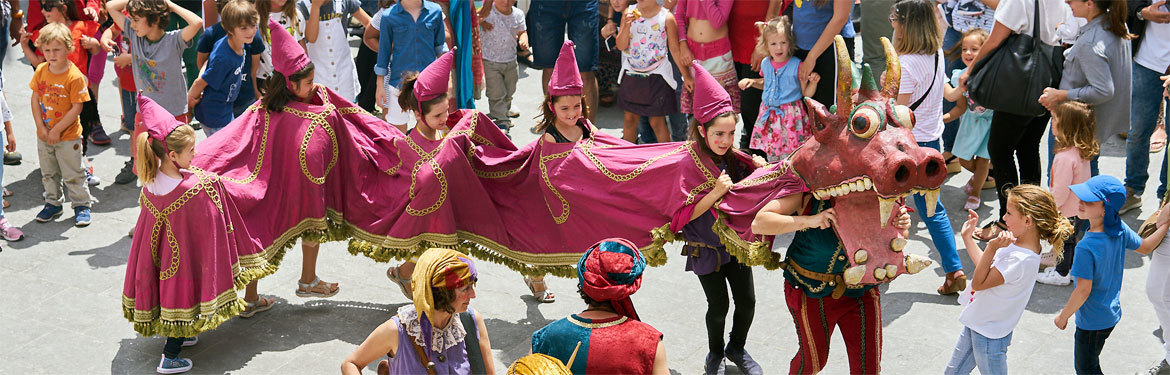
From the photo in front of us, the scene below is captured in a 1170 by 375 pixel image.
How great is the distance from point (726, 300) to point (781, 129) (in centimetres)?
235

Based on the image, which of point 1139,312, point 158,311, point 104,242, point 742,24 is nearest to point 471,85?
point 742,24

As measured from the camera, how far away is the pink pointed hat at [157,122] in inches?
244

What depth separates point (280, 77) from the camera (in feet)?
22.8

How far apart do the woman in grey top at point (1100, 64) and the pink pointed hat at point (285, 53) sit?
4.44 meters

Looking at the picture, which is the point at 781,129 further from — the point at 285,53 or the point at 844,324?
the point at 285,53

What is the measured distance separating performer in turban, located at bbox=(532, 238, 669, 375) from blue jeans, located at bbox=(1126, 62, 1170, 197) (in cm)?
558

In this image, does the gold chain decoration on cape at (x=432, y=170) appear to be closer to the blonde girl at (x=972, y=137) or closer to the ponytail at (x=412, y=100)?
the ponytail at (x=412, y=100)

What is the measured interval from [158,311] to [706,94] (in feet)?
10.0

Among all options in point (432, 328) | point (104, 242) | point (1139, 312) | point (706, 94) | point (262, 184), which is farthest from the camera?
point (104, 242)

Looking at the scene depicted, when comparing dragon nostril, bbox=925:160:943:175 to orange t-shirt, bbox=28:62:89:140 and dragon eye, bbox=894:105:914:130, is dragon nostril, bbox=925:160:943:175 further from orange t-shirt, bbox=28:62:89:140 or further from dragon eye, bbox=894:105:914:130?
orange t-shirt, bbox=28:62:89:140

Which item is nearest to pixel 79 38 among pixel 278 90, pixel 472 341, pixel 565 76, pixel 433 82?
pixel 278 90

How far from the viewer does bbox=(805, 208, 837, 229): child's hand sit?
539cm

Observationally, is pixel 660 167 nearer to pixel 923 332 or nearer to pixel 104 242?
pixel 923 332

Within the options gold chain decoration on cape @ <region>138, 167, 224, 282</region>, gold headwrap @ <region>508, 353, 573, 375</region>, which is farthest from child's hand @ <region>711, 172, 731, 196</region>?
gold chain decoration on cape @ <region>138, 167, 224, 282</region>
